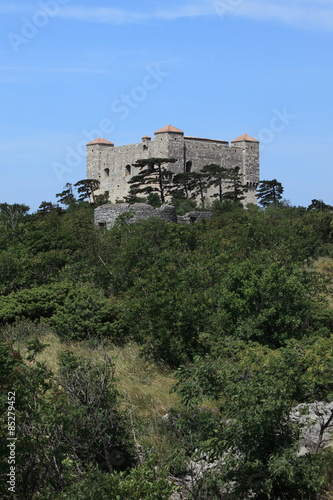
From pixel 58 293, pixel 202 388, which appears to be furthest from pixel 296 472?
pixel 58 293

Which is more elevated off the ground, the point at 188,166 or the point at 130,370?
the point at 188,166

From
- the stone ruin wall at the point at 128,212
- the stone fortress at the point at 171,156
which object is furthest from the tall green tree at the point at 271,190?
the stone ruin wall at the point at 128,212

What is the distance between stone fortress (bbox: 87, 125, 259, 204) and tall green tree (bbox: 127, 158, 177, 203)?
2569 millimetres

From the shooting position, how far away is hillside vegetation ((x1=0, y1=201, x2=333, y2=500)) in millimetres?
7059

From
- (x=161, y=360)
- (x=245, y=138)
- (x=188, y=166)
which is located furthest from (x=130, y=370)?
(x=245, y=138)

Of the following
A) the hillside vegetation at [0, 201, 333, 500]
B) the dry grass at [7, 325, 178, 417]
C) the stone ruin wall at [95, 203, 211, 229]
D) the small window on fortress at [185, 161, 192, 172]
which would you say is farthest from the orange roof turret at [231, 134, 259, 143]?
the dry grass at [7, 325, 178, 417]

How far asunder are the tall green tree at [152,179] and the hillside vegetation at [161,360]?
86.4ft

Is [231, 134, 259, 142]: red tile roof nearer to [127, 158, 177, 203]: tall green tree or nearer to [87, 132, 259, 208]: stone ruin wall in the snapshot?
[87, 132, 259, 208]: stone ruin wall

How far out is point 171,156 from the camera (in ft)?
195

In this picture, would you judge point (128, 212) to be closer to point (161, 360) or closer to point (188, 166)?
point (161, 360)

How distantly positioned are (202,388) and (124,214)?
736 inches

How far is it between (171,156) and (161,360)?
155ft

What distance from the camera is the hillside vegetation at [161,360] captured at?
7.06m

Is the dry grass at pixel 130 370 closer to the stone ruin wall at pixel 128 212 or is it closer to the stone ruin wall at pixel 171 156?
the stone ruin wall at pixel 128 212
